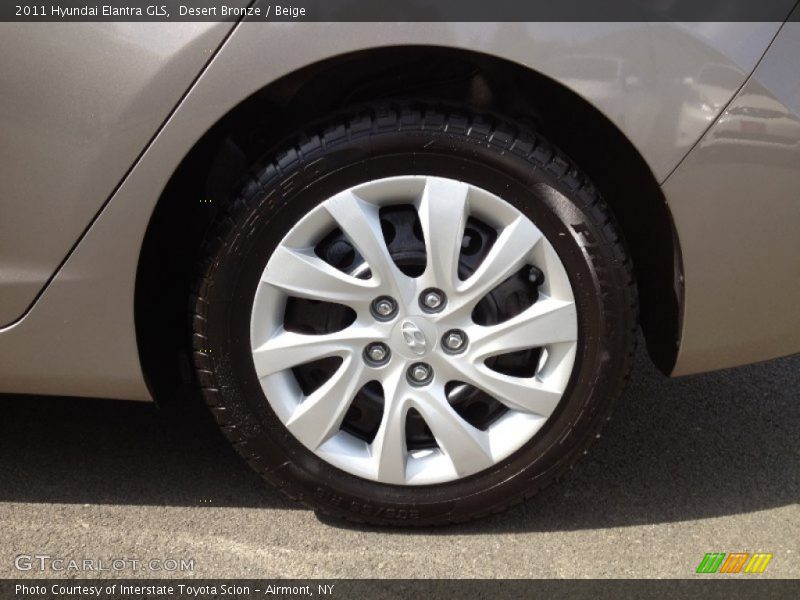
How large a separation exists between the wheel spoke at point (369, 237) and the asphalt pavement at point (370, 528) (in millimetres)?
600

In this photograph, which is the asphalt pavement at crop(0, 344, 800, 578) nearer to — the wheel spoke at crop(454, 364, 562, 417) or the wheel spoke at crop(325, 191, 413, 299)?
the wheel spoke at crop(454, 364, 562, 417)

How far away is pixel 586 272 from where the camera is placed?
6.36ft

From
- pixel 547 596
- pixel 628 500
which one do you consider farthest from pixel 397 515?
pixel 628 500

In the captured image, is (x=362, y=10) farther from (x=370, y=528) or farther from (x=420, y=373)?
(x=370, y=528)

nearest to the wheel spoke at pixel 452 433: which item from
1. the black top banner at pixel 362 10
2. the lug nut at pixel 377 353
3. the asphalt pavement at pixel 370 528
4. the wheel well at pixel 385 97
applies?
the lug nut at pixel 377 353

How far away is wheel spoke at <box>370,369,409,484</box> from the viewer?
2.00 m

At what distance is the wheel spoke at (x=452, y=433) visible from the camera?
2.00 m

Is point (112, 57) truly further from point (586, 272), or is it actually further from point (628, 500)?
point (628, 500)

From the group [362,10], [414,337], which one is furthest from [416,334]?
[362,10]

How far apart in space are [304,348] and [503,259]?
0.45m

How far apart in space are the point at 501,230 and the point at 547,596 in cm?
75

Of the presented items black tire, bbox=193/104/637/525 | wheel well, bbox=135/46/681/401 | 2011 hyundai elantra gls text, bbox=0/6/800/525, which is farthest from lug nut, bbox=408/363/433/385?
wheel well, bbox=135/46/681/401

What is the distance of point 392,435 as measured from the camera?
2018 mm

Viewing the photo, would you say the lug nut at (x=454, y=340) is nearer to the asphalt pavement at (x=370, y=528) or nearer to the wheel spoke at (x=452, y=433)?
the wheel spoke at (x=452, y=433)
